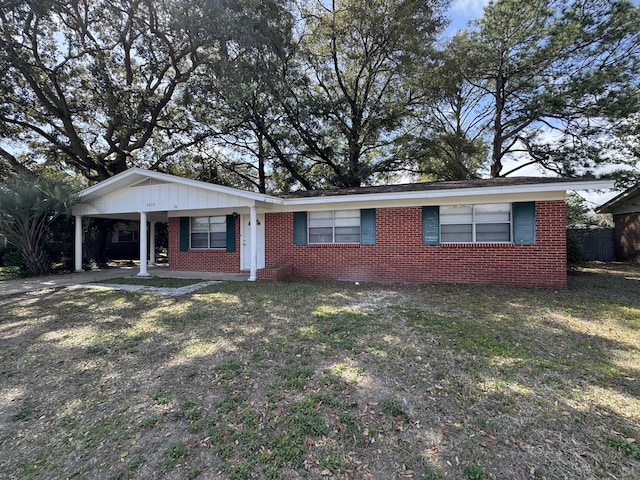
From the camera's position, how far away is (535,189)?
291 inches

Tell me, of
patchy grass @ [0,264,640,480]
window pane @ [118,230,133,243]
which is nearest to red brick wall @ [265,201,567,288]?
patchy grass @ [0,264,640,480]

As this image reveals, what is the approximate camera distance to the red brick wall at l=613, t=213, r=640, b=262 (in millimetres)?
14352

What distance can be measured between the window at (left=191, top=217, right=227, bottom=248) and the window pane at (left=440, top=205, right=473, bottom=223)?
7412 millimetres

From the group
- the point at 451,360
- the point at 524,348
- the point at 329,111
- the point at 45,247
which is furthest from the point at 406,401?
the point at 329,111

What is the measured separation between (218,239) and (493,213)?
356 inches

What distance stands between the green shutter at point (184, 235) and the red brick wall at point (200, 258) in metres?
0.18

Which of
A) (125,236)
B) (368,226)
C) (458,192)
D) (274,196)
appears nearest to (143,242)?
(274,196)

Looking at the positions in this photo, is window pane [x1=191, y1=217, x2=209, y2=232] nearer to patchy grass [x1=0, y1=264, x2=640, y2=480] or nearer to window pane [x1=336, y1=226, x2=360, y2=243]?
window pane [x1=336, y1=226, x2=360, y2=243]

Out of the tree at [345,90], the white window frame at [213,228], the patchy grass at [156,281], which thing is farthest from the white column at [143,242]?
the tree at [345,90]

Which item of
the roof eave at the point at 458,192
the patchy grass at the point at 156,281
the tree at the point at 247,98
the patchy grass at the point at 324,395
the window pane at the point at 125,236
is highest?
the tree at the point at 247,98

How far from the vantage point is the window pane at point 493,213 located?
8.23m

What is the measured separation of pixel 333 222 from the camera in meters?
9.81

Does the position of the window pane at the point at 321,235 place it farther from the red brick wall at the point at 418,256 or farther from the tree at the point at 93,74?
the tree at the point at 93,74

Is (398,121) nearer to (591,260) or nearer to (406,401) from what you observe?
(591,260)
